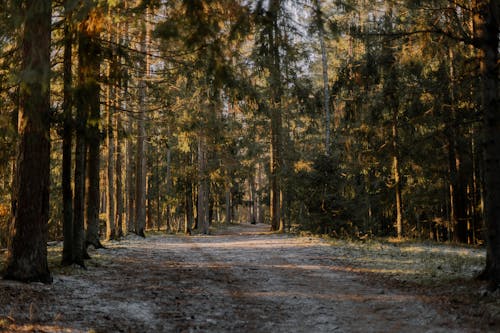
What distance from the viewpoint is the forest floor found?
5.99 metres

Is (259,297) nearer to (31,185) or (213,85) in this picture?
(213,85)

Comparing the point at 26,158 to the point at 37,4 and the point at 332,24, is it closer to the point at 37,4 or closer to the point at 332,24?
the point at 37,4

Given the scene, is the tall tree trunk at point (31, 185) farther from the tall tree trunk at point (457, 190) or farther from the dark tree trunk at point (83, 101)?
the tall tree trunk at point (457, 190)

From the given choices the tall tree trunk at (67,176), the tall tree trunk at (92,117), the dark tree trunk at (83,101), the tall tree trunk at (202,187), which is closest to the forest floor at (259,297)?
the tall tree trunk at (67,176)

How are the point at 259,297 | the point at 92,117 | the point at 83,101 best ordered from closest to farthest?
the point at 259,297 < the point at 83,101 < the point at 92,117

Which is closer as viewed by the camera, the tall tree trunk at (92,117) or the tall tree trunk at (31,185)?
the tall tree trunk at (31,185)

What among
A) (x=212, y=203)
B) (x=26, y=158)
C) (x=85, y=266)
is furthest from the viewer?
(x=212, y=203)

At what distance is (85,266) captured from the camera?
35.1 feet

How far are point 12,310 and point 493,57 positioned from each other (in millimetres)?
9076

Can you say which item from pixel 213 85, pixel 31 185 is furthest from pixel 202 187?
pixel 213 85

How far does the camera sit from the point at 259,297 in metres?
7.86

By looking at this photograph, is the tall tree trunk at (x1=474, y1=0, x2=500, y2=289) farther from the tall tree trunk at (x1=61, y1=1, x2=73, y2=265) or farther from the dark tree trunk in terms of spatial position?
the tall tree trunk at (x1=61, y1=1, x2=73, y2=265)

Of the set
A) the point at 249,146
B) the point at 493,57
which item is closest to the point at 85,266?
the point at 493,57

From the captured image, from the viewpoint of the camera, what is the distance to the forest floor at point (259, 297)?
5.99 meters
